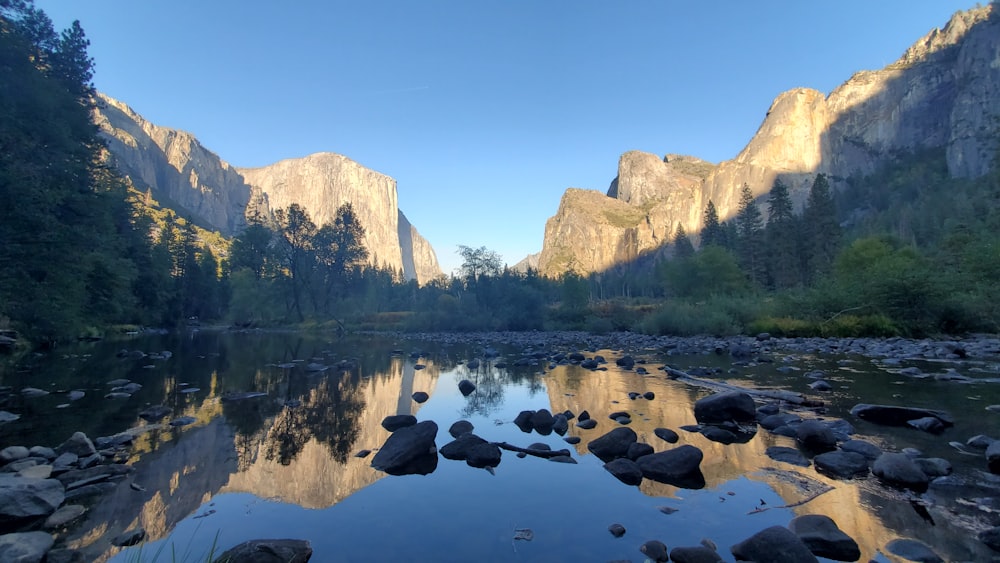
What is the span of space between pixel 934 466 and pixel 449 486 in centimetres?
517

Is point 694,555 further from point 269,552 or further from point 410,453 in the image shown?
point 410,453

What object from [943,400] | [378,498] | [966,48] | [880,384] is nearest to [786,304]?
[880,384]

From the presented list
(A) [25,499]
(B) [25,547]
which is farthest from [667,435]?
(A) [25,499]

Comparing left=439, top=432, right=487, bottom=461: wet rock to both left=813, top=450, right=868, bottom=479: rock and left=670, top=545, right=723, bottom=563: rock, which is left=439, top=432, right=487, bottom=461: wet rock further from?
left=813, top=450, right=868, bottom=479: rock

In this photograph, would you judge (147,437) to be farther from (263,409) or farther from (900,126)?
(900,126)

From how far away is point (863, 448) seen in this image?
219 inches

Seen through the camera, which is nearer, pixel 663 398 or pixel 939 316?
pixel 663 398

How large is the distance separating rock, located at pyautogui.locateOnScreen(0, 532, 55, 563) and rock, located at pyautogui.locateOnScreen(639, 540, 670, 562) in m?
4.32

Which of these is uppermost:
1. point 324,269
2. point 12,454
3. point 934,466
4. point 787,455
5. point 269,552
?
point 324,269

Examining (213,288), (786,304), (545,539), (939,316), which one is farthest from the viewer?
(213,288)

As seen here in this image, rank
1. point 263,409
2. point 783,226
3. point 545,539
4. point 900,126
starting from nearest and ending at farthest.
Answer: point 545,539, point 263,409, point 783,226, point 900,126

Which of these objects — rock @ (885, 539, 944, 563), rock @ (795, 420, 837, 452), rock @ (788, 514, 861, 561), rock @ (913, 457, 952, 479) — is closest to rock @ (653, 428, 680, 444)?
rock @ (795, 420, 837, 452)

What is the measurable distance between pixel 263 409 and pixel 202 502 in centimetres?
476

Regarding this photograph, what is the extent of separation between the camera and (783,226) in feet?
191
